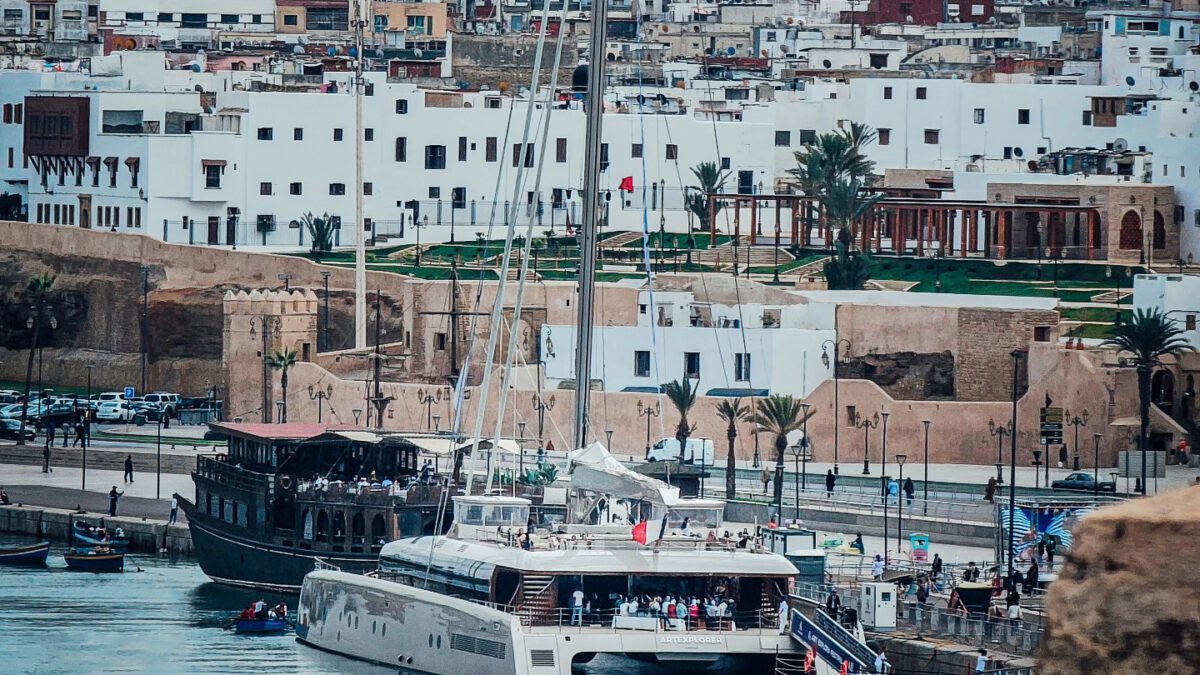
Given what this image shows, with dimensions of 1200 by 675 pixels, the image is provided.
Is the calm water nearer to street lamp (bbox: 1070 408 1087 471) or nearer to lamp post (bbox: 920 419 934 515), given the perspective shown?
lamp post (bbox: 920 419 934 515)

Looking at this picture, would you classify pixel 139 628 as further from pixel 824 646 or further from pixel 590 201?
pixel 824 646

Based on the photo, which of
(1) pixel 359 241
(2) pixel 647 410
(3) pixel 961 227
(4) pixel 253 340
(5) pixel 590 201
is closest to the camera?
(5) pixel 590 201

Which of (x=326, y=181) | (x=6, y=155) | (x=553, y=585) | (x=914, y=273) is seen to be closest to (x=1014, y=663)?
(x=553, y=585)

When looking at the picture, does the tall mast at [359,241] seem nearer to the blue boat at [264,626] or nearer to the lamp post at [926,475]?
the lamp post at [926,475]

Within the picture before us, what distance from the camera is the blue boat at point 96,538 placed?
47375 mm

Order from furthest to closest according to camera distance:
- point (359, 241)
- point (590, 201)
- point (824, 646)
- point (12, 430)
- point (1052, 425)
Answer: point (359, 241) < point (12, 430) < point (1052, 425) < point (590, 201) < point (824, 646)

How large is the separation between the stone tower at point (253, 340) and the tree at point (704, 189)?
614 inches

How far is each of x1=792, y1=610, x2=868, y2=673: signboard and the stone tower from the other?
35712 millimetres

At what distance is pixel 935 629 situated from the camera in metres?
31.0

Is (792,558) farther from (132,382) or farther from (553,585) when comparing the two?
(132,382)

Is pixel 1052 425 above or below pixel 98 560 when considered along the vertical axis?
above

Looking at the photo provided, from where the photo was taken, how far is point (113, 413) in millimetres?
65188

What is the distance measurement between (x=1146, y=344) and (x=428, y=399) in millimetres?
14978

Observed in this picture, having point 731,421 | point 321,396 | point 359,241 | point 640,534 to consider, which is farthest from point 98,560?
point 359,241
